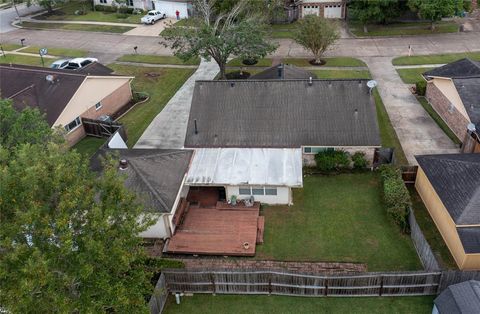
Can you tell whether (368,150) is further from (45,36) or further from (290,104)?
(45,36)

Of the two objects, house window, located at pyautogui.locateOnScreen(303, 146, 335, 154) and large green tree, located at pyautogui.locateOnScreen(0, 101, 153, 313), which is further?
house window, located at pyautogui.locateOnScreen(303, 146, 335, 154)

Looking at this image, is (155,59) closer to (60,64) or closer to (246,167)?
Result: (60,64)

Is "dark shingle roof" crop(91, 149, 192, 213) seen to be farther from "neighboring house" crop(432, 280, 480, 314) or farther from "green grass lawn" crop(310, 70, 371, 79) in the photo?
"green grass lawn" crop(310, 70, 371, 79)

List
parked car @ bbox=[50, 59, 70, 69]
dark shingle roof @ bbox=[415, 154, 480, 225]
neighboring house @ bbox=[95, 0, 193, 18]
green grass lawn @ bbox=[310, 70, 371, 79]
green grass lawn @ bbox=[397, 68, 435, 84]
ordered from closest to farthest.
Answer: dark shingle roof @ bbox=[415, 154, 480, 225] < green grass lawn @ bbox=[397, 68, 435, 84] < green grass lawn @ bbox=[310, 70, 371, 79] < parked car @ bbox=[50, 59, 70, 69] < neighboring house @ bbox=[95, 0, 193, 18]

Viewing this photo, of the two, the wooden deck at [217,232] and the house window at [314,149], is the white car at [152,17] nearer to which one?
the house window at [314,149]

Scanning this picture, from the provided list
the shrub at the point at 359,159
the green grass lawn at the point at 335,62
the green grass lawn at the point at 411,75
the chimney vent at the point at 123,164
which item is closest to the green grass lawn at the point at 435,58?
the green grass lawn at the point at 411,75

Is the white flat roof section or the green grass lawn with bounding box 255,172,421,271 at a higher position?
the white flat roof section

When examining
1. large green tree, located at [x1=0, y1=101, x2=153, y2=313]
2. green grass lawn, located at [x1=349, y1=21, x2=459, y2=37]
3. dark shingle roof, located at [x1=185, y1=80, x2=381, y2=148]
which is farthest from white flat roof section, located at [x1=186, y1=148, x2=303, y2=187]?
green grass lawn, located at [x1=349, y1=21, x2=459, y2=37]
